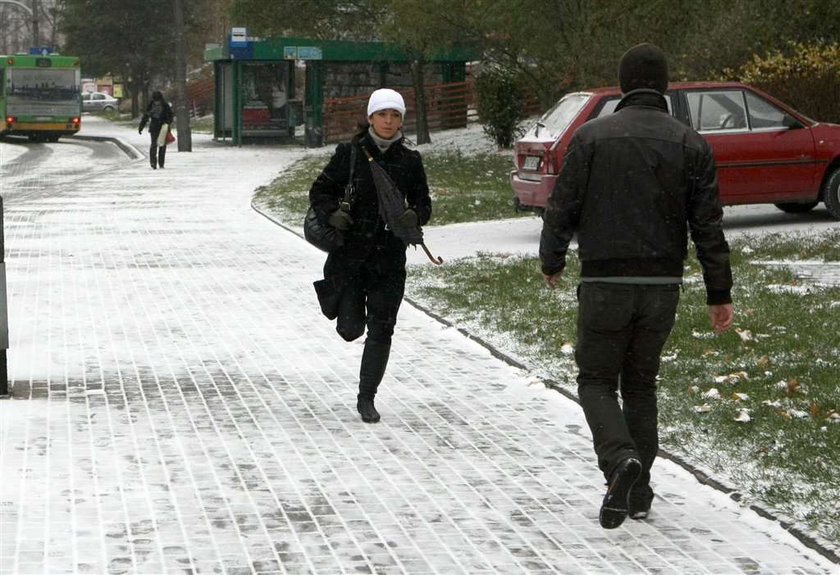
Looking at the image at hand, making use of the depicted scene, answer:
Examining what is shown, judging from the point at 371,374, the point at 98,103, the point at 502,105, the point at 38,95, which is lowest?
the point at 98,103

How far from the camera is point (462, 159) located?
34594 millimetres

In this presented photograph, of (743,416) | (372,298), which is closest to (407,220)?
(372,298)

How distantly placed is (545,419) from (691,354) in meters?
1.91

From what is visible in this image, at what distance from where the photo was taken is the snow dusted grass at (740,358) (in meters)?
6.55

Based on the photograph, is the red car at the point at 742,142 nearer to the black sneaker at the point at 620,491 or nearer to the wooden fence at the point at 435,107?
the black sneaker at the point at 620,491

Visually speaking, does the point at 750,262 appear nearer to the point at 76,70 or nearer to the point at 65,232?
the point at 65,232

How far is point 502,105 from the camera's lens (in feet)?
122

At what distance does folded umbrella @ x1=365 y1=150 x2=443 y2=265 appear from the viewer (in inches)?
293

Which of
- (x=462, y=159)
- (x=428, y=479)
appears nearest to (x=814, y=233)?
(x=428, y=479)

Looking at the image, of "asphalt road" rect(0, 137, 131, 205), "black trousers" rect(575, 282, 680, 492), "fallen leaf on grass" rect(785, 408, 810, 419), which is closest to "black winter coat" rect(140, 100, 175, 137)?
"asphalt road" rect(0, 137, 131, 205)

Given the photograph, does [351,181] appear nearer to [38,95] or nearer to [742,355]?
[742,355]

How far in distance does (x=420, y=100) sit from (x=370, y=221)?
1330 inches

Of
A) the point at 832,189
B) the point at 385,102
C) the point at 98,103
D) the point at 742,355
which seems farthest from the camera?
the point at 98,103

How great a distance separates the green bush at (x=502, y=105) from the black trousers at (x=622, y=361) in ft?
102
